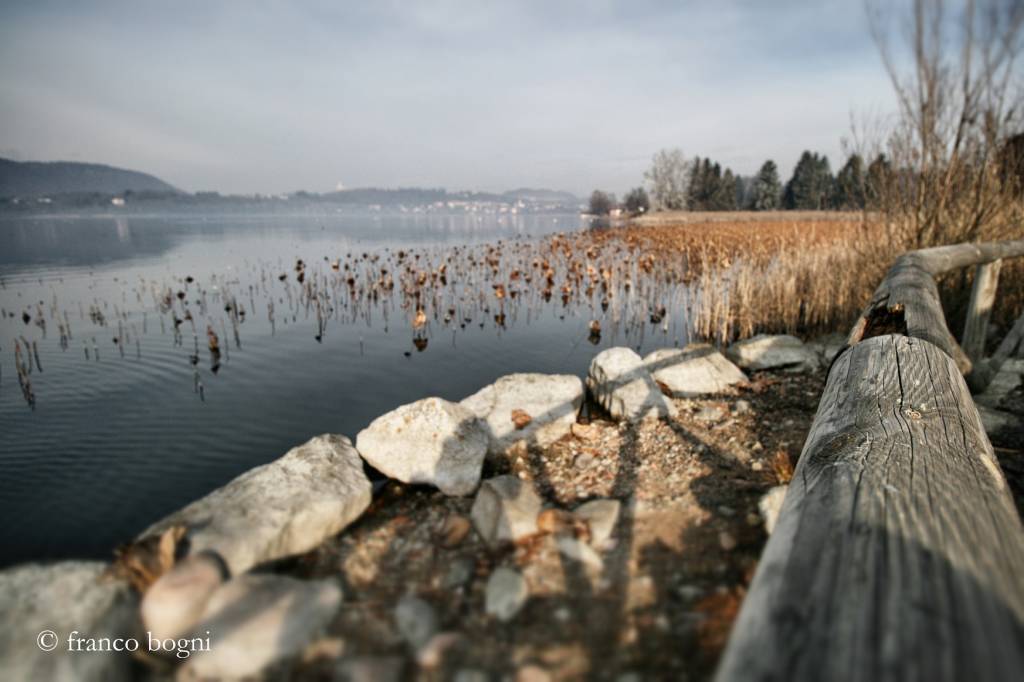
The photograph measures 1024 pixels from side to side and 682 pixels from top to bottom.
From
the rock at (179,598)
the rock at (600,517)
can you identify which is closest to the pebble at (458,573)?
the rock at (600,517)

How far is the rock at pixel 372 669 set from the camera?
2.08 metres

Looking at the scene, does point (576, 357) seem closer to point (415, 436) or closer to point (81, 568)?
point (415, 436)

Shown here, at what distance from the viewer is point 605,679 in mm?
2029

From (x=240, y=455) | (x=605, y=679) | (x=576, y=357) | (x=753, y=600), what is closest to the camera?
(x=753, y=600)

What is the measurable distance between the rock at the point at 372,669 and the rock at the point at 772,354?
7.11m

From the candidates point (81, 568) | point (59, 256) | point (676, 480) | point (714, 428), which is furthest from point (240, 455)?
point (59, 256)

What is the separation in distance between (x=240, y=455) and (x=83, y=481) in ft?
4.83

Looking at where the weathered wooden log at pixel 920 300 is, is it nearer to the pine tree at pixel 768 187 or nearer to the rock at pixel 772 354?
the rock at pixel 772 354

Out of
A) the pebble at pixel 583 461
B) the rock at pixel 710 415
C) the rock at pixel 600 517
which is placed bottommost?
the pebble at pixel 583 461

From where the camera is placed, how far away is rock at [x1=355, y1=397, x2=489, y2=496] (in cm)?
438

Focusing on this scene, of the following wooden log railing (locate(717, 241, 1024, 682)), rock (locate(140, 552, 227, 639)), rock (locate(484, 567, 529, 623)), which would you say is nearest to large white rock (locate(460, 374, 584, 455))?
rock (locate(484, 567, 529, 623))

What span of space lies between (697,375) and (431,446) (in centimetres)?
404

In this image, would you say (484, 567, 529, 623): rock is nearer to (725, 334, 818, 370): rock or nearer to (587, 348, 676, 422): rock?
(587, 348, 676, 422): rock

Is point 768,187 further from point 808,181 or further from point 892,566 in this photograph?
point 892,566
